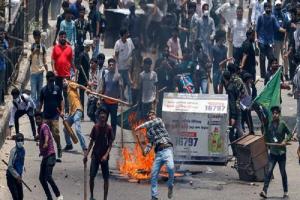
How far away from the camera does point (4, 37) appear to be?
30672 mm

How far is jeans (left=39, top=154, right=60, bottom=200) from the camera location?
2608cm

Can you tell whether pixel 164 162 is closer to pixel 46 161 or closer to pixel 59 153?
pixel 46 161

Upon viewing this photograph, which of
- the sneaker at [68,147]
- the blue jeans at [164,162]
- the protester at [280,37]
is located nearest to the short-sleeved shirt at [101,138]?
the blue jeans at [164,162]

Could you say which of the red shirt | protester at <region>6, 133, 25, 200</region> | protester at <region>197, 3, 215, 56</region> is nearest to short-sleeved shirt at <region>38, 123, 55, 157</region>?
protester at <region>6, 133, 25, 200</region>

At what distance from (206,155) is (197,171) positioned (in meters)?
0.32

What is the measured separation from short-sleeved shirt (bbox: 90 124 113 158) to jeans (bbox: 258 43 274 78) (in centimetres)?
1034

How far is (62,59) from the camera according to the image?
32.0 m

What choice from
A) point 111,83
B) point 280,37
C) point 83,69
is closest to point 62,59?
point 83,69

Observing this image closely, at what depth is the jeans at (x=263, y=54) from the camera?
36375 millimetres

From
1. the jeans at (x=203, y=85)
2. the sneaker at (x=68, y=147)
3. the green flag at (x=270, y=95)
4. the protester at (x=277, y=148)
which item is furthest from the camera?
the jeans at (x=203, y=85)

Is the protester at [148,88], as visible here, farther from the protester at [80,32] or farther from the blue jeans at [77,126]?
the protester at [80,32]

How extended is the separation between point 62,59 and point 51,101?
291 cm

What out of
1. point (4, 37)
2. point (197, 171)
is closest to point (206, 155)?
point (197, 171)

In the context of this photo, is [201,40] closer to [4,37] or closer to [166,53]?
[166,53]
